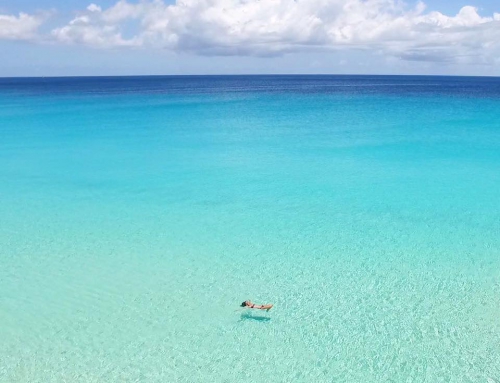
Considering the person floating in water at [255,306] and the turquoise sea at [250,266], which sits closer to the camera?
the turquoise sea at [250,266]

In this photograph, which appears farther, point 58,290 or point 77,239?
point 77,239

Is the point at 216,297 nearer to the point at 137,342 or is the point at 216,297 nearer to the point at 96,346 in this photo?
the point at 137,342

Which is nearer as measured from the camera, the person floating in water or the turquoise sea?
the turquoise sea

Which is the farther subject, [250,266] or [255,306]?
[250,266]

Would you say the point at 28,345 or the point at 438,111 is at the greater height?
the point at 438,111

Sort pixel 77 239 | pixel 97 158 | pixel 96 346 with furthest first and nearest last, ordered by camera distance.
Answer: pixel 97 158 → pixel 77 239 → pixel 96 346

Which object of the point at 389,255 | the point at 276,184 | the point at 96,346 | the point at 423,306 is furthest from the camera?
the point at 276,184

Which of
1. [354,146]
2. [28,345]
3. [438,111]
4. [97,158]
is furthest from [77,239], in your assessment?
[438,111]
